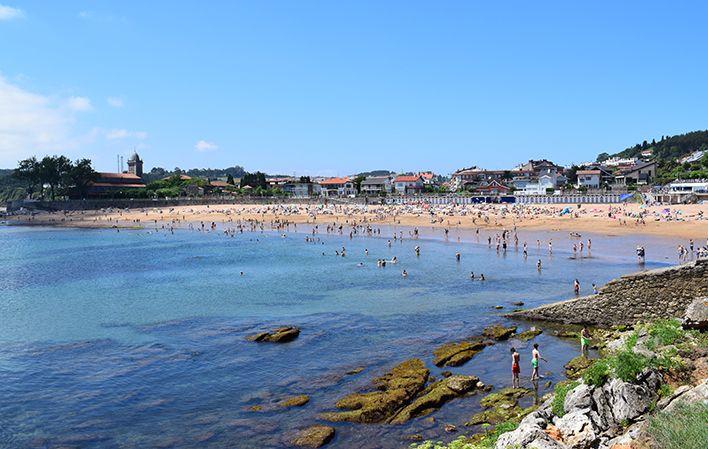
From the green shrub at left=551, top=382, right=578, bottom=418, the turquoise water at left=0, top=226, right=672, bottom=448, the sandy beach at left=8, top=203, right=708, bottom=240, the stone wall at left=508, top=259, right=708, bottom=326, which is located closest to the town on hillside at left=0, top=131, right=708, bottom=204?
the sandy beach at left=8, top=203, right=708, bottom=240

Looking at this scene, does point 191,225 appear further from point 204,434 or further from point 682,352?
point 682,352

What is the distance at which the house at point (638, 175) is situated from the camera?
113125 mm

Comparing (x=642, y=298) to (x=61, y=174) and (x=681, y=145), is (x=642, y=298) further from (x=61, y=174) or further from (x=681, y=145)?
(x=681, y=145)

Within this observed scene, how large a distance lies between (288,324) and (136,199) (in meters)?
105

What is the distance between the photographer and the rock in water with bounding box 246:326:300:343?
23.0m

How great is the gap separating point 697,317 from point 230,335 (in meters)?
17.3

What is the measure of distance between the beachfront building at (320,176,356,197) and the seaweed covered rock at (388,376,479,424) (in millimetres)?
123424

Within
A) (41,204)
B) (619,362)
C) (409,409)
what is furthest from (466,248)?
(41,204)

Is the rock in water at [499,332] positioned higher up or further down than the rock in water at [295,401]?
higher up

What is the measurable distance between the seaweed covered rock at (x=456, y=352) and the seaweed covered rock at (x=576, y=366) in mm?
3229

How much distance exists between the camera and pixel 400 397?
1614 centimetres

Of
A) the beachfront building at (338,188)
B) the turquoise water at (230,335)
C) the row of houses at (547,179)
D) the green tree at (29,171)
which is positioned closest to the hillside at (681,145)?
the row of houses at (547,179)

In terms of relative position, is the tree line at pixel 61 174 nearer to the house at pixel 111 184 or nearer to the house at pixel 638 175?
the house at pixel 111 184

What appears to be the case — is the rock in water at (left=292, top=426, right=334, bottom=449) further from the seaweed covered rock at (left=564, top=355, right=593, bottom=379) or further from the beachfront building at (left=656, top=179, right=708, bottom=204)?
the beachfront building at (left=656, top=179, right=708, bottom=204)
